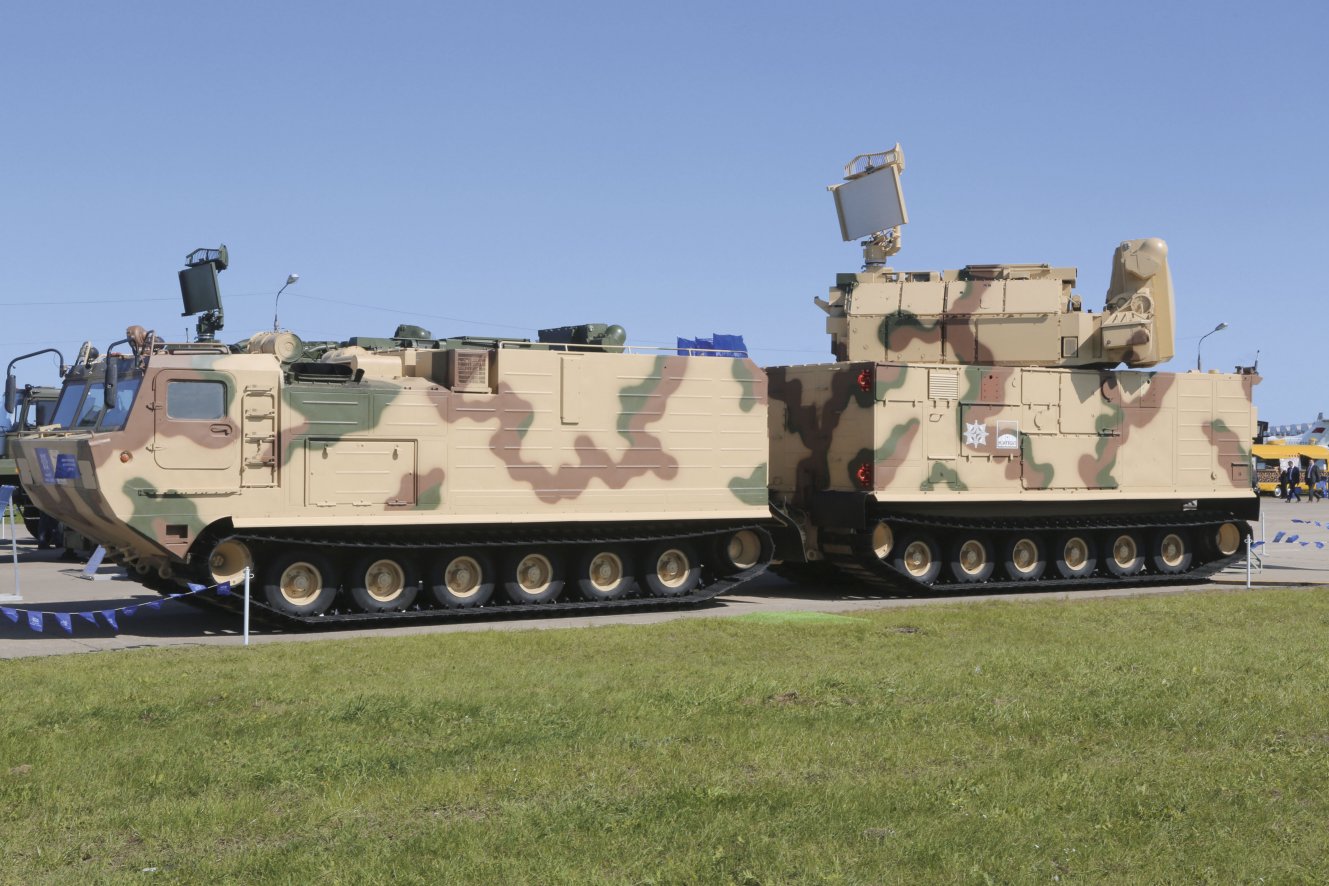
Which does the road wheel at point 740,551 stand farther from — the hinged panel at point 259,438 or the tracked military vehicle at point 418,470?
the hinged panel at point 259,438

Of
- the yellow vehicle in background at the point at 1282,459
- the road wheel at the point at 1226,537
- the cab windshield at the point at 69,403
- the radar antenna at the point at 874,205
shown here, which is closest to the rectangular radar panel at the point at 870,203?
the radar antenna at the point at 874,205

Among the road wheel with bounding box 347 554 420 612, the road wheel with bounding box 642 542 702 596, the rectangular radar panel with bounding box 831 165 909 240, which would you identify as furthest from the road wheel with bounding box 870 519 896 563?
the road wheel with bounding box 347 554 420 612

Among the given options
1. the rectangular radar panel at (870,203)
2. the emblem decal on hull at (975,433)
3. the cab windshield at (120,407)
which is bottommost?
the emblem decal on hull at (975,433)

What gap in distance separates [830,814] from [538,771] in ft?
5.86

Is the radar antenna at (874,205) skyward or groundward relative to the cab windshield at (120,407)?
skyward

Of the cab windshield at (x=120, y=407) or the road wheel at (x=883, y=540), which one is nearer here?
the cab windshield at (x=120, y=407)

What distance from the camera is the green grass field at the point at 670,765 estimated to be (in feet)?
23.1

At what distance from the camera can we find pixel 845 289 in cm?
2283

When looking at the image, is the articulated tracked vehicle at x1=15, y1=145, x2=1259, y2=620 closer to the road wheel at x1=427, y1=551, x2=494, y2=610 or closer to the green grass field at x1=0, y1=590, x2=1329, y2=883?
the road wheel at x1=427, y1=551, x2=494, y2=610

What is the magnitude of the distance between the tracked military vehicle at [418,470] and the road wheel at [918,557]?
84.7 inches

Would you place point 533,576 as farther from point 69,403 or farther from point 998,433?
point 998,433

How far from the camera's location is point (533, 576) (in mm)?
18188

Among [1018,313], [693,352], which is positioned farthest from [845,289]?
[693,352]

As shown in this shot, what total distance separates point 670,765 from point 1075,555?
14.8 meters
